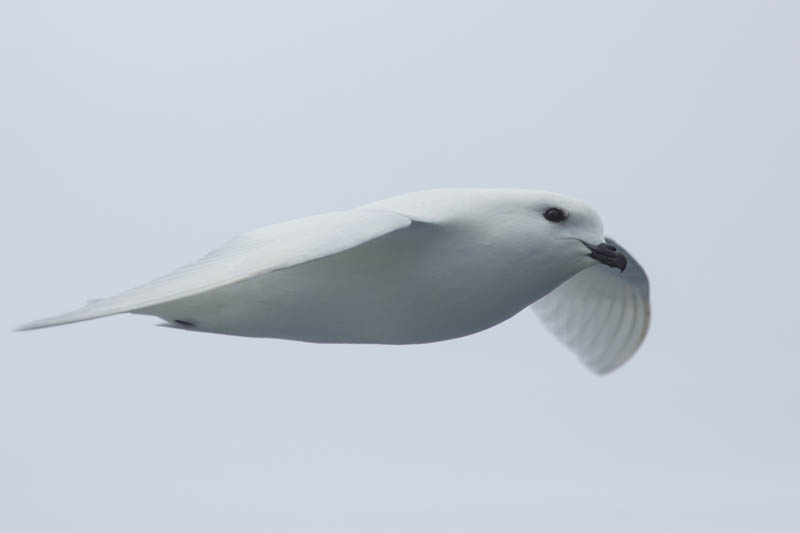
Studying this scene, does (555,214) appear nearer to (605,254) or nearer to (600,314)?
(605,254)

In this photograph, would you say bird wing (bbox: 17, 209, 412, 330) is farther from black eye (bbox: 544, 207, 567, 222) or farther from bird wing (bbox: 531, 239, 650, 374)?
bird wing (bbox: 531, 239, 650, 374)

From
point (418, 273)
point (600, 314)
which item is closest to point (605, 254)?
point (418, 273)

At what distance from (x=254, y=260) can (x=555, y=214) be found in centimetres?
111

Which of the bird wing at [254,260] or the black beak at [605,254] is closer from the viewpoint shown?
the bird wing at [254,260]

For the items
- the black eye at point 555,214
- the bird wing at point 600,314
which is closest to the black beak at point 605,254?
the black eye at point 555,214

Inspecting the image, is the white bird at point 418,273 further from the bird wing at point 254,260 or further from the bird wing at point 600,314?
the bird wing at point 600,314

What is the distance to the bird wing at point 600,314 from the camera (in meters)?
5.10

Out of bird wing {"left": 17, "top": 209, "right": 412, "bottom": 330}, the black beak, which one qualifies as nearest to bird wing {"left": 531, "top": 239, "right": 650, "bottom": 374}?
the black beak

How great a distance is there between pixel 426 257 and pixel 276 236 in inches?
19.0

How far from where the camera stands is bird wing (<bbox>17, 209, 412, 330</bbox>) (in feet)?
10.7

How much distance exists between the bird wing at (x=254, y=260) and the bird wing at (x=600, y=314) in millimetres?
1715

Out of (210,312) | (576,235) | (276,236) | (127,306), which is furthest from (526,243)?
(127,306)

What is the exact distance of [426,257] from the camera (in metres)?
3.84

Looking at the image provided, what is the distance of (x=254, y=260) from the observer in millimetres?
3412
